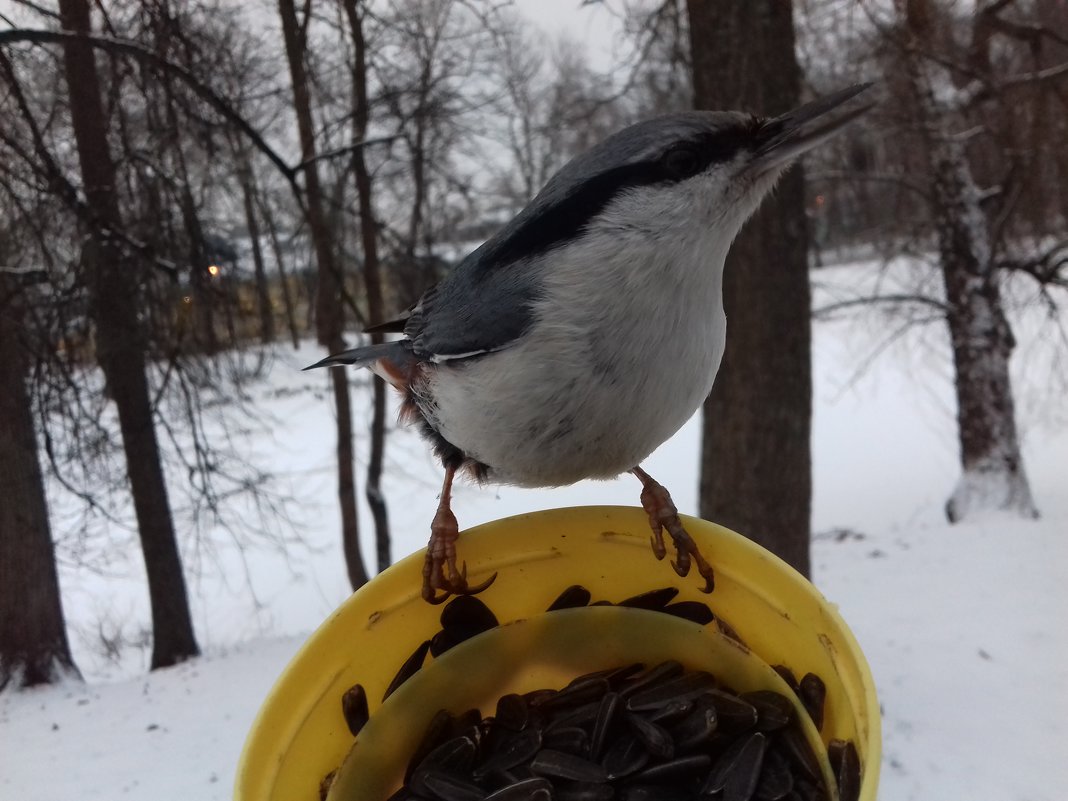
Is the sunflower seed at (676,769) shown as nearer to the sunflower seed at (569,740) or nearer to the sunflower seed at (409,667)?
the sunflower seed at (569,740)

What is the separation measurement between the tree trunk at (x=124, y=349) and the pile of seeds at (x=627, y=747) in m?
2.61

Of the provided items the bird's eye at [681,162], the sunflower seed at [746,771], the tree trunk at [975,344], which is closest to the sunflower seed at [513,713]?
the sunflower seed at [746,771]

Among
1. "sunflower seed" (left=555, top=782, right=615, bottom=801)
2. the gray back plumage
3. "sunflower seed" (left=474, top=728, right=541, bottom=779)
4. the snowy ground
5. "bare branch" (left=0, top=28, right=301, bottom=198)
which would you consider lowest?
the snowy ground

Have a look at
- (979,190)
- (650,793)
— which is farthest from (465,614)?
(979,190)

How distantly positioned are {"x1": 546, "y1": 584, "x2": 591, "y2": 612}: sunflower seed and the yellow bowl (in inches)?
0.5

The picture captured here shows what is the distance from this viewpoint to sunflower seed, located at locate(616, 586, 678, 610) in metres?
1.10

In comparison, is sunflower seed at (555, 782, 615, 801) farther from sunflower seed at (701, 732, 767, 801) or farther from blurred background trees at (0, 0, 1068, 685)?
blurred background trees at (0, 0, 1068, 685)

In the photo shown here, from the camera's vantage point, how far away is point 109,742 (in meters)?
2.41

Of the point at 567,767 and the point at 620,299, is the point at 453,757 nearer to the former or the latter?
the point at 567,767

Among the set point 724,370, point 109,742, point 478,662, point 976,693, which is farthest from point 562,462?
point 109,742

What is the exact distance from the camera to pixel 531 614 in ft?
3.86

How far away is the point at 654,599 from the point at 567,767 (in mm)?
260

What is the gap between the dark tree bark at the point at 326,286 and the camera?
3352 millimetres

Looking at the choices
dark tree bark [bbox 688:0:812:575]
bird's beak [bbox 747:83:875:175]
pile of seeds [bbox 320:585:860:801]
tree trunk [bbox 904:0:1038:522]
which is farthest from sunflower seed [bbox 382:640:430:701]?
tree trunk [bbox 904:0:1038:522]
